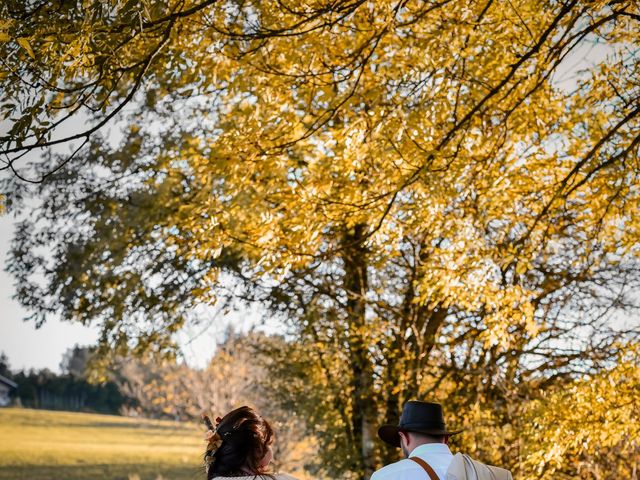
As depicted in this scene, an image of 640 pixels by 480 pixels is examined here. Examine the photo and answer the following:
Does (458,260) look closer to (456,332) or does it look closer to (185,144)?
(456,332)

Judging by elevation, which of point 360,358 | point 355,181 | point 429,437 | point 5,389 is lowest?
point 429,437

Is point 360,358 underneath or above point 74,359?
underneath

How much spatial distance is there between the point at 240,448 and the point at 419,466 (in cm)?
89

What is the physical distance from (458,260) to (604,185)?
150cm

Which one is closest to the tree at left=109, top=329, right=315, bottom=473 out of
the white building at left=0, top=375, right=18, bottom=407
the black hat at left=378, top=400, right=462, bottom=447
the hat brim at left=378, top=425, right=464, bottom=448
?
the hat brim at left=378, top=425, right=464, bottom=448

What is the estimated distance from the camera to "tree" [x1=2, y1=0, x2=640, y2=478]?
504 cm

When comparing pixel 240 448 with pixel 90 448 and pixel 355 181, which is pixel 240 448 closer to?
pixel 355 181

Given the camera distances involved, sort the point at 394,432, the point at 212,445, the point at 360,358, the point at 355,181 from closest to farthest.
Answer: the point at 212,445 → the point at 394,432 → the point at 355,181 → the point at 360,358

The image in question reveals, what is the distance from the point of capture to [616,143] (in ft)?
20.9

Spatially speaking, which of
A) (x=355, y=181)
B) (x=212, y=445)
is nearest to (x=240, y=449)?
(x=212, y=445)

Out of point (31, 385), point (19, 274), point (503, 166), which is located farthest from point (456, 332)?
point (31, 385)

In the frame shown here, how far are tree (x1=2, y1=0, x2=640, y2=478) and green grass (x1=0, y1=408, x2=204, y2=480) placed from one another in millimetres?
11094

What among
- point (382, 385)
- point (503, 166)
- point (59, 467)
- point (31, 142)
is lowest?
point (59, 467)

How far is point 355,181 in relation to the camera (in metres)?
6.66
